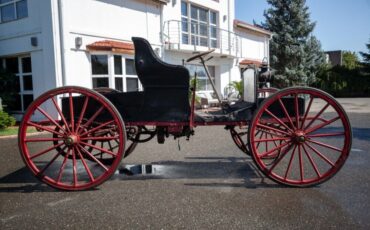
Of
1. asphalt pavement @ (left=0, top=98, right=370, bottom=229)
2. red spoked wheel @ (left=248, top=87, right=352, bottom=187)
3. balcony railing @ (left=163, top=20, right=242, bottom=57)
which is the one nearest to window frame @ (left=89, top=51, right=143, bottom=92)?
balcony railing @ (left=163, top=20, right=242, bottom=57)

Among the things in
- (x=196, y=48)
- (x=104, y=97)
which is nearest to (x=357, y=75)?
(x=196, y=48)

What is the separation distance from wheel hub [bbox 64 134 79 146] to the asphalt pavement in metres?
0.58

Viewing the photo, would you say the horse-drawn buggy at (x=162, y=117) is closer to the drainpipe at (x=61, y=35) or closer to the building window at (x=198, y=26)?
the drainpipe at (x=61, y=35)

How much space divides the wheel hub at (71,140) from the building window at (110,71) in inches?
341

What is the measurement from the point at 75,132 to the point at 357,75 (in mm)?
33017

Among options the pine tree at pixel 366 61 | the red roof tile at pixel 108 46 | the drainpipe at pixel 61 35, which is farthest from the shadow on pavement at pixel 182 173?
the pine tree at pixel 366 61

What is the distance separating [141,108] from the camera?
13.1 ft

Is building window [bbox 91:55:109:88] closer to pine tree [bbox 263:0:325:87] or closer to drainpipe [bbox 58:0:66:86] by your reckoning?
drainpipe [bbox 58:0:66:86]

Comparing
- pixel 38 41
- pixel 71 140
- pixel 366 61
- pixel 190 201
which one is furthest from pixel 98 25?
pixel 366 61

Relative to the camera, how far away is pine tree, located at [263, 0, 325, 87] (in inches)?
985

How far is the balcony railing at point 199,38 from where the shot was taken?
613 inches

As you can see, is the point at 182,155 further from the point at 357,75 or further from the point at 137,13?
the point at 357,75

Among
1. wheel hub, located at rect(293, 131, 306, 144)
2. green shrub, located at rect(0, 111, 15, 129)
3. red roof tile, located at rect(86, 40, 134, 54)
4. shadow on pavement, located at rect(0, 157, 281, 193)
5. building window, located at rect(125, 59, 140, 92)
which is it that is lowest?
shadow on pavement, located at rect(0, 157, 281, 193)

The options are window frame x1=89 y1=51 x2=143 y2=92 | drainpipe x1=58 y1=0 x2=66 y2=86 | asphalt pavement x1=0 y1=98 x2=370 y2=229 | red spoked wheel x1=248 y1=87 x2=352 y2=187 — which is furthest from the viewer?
window frame x1=89 y1=51 x2=143 y2=92
